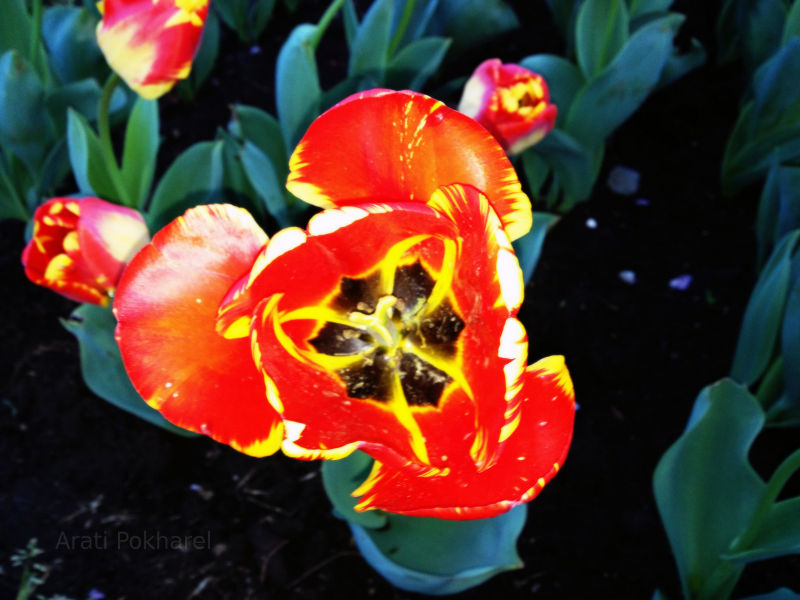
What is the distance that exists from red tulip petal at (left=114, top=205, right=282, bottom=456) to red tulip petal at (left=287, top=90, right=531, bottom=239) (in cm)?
7

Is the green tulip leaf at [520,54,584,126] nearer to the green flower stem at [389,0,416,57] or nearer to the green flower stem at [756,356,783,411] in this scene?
the green flower stem at [389,0,416,57]

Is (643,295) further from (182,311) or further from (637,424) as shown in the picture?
(182,311)

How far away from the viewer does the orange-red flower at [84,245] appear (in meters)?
0.90

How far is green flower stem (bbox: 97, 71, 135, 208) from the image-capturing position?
1.01 metres

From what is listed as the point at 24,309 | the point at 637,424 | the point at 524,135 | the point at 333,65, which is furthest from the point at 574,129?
the point at 24,309

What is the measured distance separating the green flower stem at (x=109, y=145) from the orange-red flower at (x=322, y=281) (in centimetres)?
54

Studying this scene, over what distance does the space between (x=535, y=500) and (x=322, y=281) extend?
2.50ft

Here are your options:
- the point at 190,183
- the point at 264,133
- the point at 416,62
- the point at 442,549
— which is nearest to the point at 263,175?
the point at 190,183

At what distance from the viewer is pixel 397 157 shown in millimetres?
551

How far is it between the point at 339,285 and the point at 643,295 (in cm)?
101

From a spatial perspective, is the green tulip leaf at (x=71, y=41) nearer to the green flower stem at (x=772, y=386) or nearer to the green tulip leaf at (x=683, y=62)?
the green tulip leaf at (x=683, y=62)

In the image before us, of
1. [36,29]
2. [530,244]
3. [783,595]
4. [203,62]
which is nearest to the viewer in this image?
[783,595]

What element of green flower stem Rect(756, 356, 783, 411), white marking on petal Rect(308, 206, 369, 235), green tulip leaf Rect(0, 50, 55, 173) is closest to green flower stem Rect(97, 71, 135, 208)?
green tulip leaf Rect(0, 50, 55, 173)

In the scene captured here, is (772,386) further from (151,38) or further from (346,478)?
(151,38)
